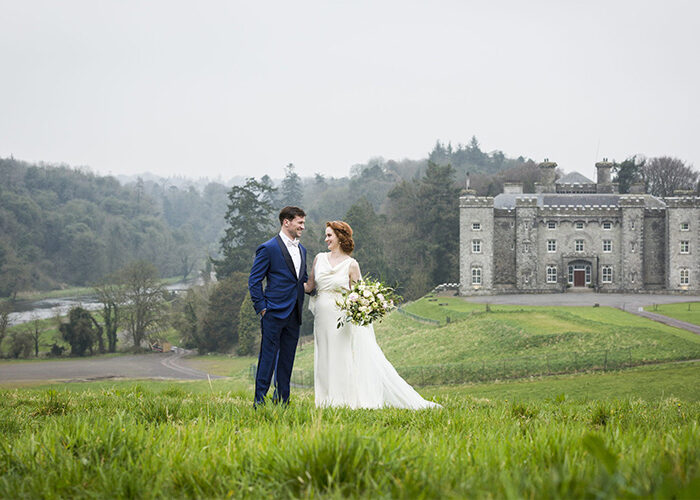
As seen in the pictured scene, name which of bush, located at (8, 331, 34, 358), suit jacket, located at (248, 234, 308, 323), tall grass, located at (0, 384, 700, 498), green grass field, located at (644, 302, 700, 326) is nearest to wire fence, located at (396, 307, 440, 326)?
green grass field, located at (644, 302, 700, 326)

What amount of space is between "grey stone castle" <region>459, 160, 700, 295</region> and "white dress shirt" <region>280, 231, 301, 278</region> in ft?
139

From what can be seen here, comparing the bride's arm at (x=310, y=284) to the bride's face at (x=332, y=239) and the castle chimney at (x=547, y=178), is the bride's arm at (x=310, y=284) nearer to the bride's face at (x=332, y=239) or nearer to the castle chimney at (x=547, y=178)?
the bride's face at (x=332, y=239)

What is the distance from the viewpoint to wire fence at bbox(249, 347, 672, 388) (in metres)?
22.8

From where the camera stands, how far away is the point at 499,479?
2.05m

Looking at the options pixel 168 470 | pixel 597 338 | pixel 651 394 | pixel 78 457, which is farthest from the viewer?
pixel 597 338

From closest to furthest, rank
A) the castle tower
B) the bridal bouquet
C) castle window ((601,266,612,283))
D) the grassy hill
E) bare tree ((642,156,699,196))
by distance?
the bridal bouquet → the grassy hill → castle window ((601,266,612,283)) → the castle tower → bare tree ((642,156,699,196))

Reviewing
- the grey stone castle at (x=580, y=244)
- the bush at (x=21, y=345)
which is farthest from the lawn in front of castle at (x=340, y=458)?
the grey stone castle at (x=580, y=244)

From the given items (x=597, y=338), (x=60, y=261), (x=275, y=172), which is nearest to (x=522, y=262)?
(x=597, y=338)

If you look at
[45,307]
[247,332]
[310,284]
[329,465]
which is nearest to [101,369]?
[247,332]

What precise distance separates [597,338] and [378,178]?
2751 inches

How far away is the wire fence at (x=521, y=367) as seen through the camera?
2277 centimetres

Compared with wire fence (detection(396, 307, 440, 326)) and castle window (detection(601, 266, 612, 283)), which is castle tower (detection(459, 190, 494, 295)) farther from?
castle window (detection(601, 266, 612, 283))

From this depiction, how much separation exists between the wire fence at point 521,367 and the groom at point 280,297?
18.5 metres

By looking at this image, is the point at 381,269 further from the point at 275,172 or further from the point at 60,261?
the point at 275,172
